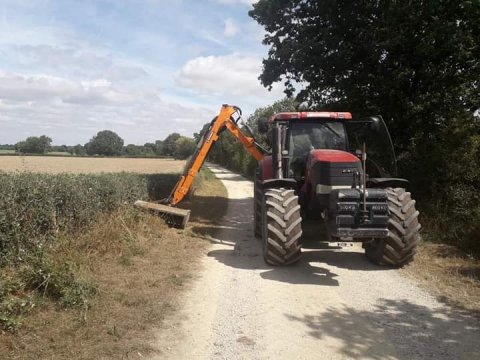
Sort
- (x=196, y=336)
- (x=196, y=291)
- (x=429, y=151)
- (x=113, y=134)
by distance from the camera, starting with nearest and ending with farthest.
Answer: (x=196, y=336)
(x=196, y=291)
(x=429, y=151)
(x=113, y=134)

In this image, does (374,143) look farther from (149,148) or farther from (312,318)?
(149,148)

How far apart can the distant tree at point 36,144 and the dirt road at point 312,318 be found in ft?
209

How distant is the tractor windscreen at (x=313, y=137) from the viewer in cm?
812

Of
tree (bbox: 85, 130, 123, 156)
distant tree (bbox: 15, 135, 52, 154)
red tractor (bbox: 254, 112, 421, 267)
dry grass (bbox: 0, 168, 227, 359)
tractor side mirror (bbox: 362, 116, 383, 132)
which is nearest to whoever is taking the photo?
dry grass (bbox: 0, 168, 227, 359)

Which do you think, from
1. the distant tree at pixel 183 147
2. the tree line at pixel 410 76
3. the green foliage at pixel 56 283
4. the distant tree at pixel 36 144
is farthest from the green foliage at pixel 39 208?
the distant tree at pixel 36 144

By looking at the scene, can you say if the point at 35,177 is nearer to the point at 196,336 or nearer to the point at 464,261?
the point at 196,336

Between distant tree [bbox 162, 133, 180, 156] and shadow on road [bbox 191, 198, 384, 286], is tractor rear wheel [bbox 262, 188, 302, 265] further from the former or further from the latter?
distant tree [bbox 162, 133, 180, 156]

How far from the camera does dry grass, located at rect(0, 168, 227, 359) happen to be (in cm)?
399

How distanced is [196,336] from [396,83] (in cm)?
841

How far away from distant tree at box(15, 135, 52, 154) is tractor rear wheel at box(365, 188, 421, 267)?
64237 mm

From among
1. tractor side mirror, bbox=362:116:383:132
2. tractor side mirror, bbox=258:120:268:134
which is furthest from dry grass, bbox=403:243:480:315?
tractor side mirror, bbox=258:120:268:134

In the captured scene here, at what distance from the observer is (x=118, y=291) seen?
5484 mm

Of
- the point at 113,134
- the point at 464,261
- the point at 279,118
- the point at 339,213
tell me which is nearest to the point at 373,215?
the point at 339,213

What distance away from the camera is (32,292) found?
4.92 metres
